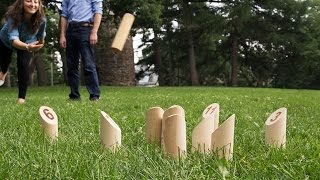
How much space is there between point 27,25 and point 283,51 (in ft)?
88.6

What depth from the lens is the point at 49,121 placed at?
91.4 inches

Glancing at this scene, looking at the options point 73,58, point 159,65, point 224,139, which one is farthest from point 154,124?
point 159,65

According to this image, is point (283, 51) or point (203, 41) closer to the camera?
point (203, 41)

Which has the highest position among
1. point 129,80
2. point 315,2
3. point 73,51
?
point 315,2

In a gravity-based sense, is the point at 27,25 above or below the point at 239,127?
above

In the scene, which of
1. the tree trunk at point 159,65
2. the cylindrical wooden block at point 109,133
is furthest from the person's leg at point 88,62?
the tree trunk at point 159,65

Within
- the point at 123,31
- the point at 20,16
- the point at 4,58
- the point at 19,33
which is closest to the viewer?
the point at 123,31

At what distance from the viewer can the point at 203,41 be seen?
1081 inches

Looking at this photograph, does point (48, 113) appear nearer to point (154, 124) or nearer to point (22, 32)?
point (154, 124)

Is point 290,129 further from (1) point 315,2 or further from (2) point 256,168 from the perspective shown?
(1) point 315,2

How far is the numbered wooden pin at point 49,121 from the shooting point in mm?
2305

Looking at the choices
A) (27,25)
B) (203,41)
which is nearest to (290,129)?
(27,25)

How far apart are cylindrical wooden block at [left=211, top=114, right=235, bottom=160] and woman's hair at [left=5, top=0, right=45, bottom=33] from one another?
4285 millimetres

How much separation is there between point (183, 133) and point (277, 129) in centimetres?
52
